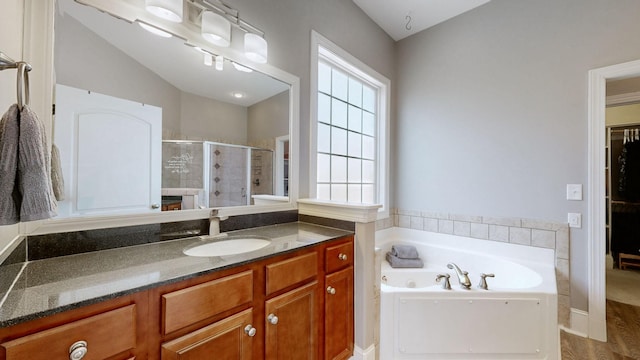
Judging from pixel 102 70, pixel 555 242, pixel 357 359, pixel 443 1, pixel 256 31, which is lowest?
pixel 357 359

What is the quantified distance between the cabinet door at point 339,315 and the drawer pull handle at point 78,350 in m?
0.96

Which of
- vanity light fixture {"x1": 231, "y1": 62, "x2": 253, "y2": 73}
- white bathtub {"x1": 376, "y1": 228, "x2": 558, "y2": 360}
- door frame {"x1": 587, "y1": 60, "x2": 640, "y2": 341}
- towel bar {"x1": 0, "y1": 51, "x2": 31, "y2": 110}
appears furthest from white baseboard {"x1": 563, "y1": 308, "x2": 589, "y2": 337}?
towel bar {"x1": 0, "y1": 51, "x2": 31, "y2": 110}

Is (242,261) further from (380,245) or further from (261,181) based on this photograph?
(380,245)

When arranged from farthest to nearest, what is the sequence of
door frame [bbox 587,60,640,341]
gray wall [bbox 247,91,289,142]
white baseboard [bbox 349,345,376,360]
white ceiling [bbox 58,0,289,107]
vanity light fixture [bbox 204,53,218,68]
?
1. door frame [bbox 587,60,640,341]
2. gray wall [bbox 247,91,289,142]
3. white baseboard [bbox 349,345,376,360]
4. vanity light fixture [bbox 204,53,218,68]
5. white ceiling [bbox 58,0,289,107]

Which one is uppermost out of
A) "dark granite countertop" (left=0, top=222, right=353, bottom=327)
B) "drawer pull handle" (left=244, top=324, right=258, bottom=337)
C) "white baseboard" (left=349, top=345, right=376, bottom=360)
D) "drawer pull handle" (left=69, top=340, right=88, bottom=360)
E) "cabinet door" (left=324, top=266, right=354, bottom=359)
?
"dark granite countertop" (left=0, top=222, right=353, bottom=327)

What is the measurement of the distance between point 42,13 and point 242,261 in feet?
→ 3.94

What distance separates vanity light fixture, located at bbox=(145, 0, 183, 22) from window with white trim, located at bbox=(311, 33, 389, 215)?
1.02 metres

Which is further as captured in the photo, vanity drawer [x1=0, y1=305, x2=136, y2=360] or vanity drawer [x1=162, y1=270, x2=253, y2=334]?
vanity drawer [x1=162, y1=270, x2=253, y2=334]

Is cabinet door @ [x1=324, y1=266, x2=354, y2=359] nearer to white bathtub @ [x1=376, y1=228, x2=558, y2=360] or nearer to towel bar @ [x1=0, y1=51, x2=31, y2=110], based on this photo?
white bathtub @ [x1=376, y1=228, x2=558, y2=360]

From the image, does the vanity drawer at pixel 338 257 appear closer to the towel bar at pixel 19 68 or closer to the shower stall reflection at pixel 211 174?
the shower stall reflection at pixel 211 174

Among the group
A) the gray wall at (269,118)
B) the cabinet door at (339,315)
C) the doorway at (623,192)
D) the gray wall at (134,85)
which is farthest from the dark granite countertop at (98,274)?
the doorway at (623,192)

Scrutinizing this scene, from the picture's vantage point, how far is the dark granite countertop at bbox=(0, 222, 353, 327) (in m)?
0.62

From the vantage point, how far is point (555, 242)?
208 centimetres

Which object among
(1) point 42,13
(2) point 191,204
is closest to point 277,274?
(2) point 191,204
